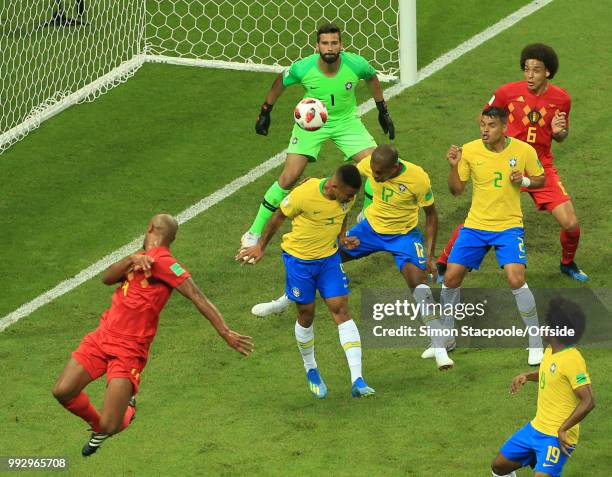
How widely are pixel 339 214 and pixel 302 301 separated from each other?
837 millimetres

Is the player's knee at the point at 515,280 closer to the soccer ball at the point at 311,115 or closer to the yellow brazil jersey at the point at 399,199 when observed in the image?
the yellow brazil jersey at the point at 399,199

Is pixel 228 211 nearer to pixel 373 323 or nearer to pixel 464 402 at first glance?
pixel 373 323

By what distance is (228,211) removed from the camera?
1792 cm

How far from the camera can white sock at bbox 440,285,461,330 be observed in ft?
48.0

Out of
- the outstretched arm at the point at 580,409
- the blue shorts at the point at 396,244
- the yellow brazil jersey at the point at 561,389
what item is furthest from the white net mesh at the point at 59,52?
the outstretched arm at the point at 580,409

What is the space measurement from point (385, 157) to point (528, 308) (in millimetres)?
1899

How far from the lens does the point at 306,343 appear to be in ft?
46.2

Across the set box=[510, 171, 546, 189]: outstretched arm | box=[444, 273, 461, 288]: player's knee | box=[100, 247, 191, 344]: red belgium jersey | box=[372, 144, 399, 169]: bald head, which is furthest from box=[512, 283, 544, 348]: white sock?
box=[100, 247, 191, 344]: red belgium jersey

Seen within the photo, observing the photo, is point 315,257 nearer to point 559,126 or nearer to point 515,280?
point 515,280

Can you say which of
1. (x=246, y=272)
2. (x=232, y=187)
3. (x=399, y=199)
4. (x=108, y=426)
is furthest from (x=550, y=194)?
(x=108, y=426)

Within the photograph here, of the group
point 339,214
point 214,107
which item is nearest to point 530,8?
point 214,107

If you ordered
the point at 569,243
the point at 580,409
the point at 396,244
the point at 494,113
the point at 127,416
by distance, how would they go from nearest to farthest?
the point at 580,409, the point at 127,416, the point at 494,113, the point at 396,244, the point at 569,243

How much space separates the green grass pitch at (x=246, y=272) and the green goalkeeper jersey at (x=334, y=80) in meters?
1.70

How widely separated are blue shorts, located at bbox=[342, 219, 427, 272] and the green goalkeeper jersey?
197 centimetres
